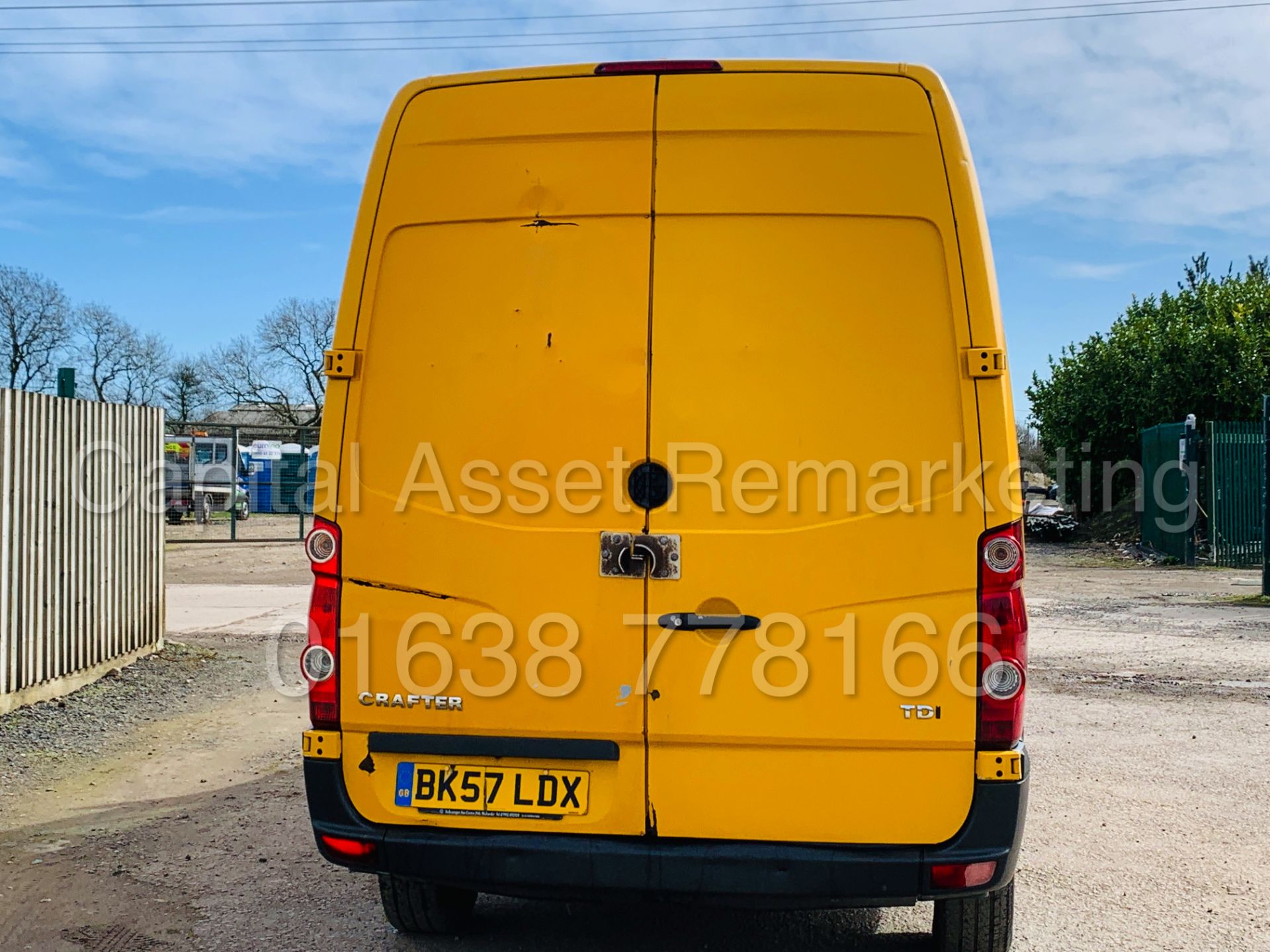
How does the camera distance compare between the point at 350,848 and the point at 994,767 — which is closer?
the point at 994,767

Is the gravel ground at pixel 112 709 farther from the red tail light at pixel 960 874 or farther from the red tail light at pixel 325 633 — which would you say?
the red tail light at pixel 960 874

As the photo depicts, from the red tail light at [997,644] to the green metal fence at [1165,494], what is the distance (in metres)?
19.5

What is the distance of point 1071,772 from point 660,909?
9.90ft

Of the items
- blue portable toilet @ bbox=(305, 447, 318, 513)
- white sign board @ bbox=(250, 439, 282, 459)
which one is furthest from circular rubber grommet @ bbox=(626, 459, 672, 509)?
white sign board @ bbox=(250, 439, 282, 459)

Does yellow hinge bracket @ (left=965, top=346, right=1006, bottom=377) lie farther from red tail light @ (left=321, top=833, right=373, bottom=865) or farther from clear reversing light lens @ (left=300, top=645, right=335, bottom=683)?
red tail light @ (left=321, top=833, right=373, bottom=865)

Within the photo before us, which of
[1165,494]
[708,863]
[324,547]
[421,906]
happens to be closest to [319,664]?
[324,547]

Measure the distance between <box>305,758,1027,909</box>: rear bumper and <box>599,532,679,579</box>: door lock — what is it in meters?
0.73

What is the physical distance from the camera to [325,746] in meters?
3.44

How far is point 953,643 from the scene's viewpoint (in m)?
3.20

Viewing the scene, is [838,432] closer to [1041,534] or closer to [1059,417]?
[1041,534]

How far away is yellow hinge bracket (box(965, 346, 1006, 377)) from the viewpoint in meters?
3.21

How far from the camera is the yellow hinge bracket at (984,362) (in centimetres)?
321

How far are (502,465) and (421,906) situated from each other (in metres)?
1.56

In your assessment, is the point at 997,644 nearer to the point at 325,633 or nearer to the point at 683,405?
the point at 683,405
